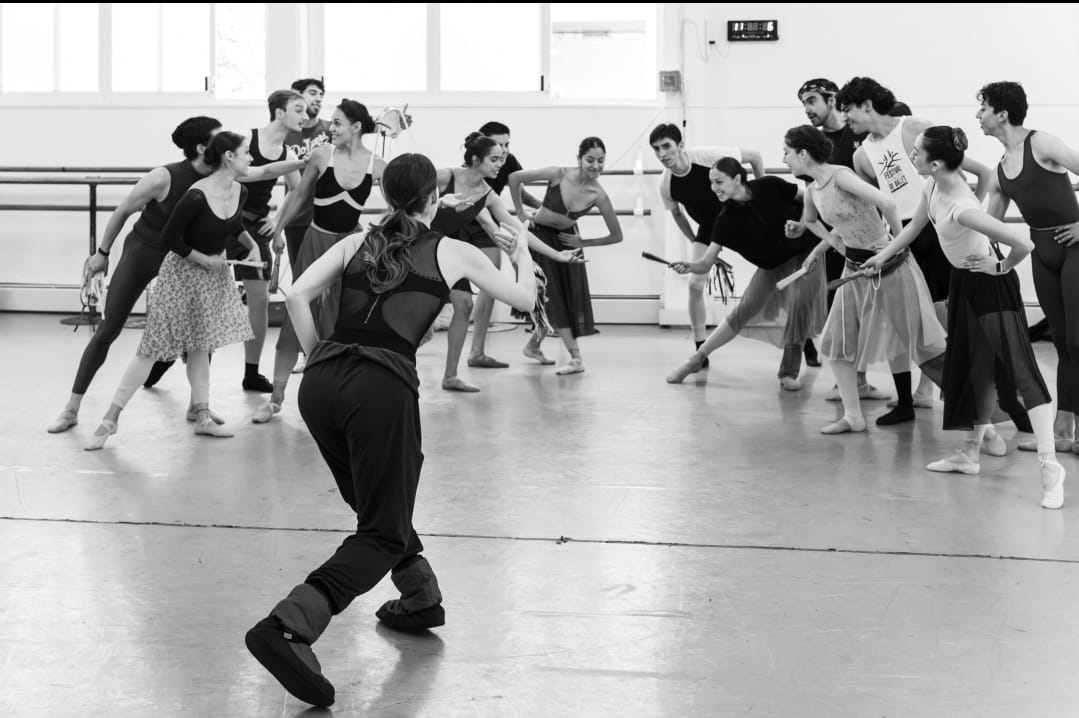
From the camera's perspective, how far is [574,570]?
3.18 meters

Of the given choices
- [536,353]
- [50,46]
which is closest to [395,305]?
[536,353]

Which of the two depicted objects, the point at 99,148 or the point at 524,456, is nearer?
the point at 524,456

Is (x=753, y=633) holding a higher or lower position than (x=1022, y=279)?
lower

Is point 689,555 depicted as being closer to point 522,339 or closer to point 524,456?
point 524,456

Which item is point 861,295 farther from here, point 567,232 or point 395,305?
point 395,305

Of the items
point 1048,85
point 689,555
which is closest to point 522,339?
point 1048,85

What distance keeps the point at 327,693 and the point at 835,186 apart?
3.40 metres

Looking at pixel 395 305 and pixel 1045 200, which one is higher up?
pixel 1045 200

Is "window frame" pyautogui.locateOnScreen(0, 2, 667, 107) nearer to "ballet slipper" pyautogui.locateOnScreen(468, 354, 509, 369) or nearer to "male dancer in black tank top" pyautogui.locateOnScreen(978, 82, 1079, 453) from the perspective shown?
"ballet slipper" pyautogui.locateOnScreen(468, 354, 509, 369)

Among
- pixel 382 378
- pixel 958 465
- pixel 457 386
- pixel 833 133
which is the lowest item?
pixel 958 465

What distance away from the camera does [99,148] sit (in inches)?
373

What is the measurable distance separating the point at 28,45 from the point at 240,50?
1.69m

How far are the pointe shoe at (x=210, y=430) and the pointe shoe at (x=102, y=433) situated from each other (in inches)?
14.1

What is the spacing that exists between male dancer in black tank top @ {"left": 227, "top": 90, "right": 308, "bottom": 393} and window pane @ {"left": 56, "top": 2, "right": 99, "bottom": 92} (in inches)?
168
